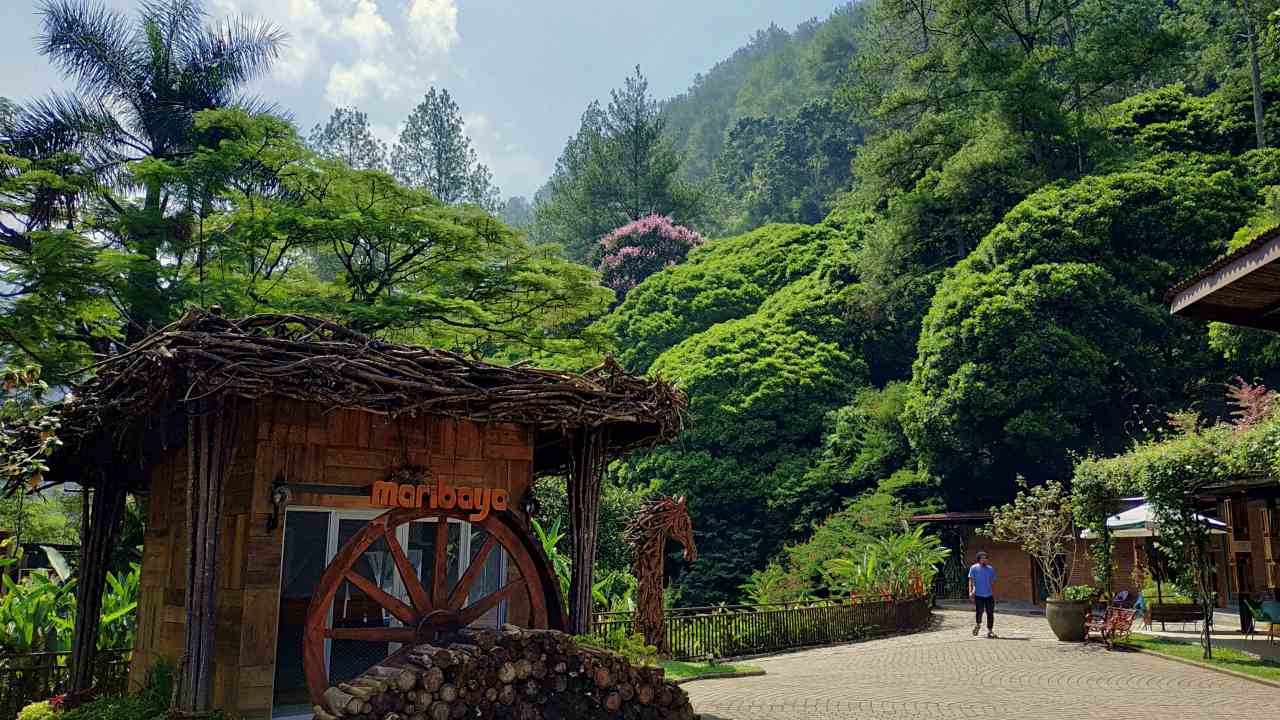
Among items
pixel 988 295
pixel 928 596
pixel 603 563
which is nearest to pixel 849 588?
pixel 928 596

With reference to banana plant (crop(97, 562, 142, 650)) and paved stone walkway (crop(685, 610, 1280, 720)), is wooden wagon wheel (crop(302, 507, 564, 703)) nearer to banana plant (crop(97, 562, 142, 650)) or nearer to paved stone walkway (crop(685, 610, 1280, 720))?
paved stone walkway (crop(685, 610, 1280, 720))

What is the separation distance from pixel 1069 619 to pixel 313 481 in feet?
46.1

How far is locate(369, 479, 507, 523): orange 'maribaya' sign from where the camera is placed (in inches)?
338

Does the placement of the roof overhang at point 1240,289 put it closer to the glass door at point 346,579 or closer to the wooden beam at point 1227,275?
the wooden beam at point 1227,275

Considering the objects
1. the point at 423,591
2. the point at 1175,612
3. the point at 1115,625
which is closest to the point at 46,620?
the point at 423,591

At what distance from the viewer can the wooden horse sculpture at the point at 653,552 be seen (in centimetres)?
1380

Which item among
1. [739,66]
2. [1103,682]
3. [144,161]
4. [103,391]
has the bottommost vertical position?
[1103,682]

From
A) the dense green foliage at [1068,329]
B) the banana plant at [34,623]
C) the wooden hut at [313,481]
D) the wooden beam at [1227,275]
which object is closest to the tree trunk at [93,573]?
the wooden hut at [313,481]

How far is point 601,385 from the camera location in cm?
894

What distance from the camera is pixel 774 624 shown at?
17406mm

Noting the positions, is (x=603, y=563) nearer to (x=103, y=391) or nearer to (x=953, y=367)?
(x=953, y=367)

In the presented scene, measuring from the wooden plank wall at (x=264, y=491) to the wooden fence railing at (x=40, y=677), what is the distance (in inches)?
45.9

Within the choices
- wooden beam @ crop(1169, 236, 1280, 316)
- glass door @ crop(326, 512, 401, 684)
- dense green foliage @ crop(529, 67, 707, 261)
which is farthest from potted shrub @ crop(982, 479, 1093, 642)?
dense green foliage @ crop(529, 67, 707, 261)

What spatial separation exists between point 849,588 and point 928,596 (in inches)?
86.2
